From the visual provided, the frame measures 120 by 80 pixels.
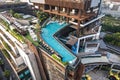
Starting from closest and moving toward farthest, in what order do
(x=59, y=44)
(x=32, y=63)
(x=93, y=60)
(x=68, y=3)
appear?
1. (x=32, y=63)
2. (x=59, y=44)
3. (x=68, y=3)
4. (x=93, y=60)

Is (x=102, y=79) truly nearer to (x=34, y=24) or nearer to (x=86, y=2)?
(x=86, y=2)

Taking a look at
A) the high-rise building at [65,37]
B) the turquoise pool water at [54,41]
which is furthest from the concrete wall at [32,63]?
the turquoise pool water at [54,41]

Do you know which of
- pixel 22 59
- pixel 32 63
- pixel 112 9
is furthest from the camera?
pixel 112 9

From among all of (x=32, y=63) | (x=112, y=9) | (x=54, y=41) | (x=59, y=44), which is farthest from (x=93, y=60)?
(x=112, y=9)

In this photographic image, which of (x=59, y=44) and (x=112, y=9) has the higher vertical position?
(x=112, y=9)

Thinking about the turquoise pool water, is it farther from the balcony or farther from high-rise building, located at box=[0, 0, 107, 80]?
the balcony

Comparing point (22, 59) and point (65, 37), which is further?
point (65, 37)

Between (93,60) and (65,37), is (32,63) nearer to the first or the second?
(65,37)

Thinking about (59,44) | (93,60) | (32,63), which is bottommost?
(93,60)

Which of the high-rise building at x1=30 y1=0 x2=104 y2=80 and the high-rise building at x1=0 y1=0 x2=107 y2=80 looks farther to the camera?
the high-rise building at x1=0 y1=0 x2=107 y2=80

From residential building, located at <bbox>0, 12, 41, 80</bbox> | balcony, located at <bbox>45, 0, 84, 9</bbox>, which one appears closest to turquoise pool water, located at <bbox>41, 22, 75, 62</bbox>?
residential building, located at <bbox>0, 12, 41, 80</bbox>

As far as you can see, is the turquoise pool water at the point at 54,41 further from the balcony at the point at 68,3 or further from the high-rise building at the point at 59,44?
the balcony at the point at 68,3
